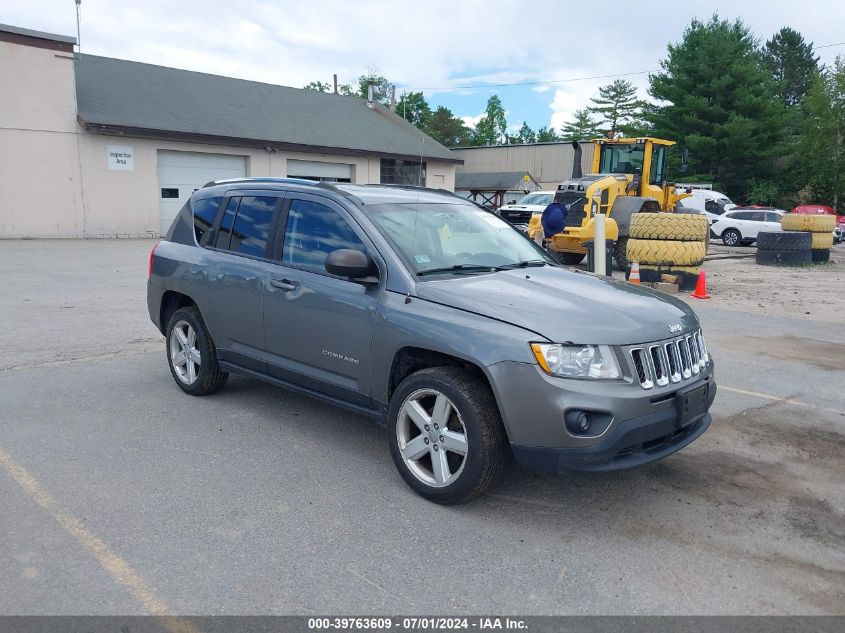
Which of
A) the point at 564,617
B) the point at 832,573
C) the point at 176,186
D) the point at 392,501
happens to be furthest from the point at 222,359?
the point at 176,186

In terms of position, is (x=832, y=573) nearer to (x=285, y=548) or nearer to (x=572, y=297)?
(x=572, y=297)

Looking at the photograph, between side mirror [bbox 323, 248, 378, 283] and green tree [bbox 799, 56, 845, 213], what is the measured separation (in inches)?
1836

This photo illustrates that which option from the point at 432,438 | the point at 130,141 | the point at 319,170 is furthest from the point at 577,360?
the point at 319,170

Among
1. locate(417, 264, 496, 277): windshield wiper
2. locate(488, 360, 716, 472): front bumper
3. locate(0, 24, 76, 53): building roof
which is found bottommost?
locate(488, 360, 716, 472): front bumper

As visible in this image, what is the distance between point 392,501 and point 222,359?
2242 millimetres

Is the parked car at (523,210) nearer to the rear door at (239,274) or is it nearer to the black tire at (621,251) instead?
the black tire at (621,251)

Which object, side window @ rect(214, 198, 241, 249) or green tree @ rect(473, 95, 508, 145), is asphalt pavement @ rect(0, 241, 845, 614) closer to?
side window @ rect(214, 198, 241, 249)

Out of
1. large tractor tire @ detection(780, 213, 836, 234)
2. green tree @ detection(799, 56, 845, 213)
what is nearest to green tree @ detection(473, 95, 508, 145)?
green tree @ detection(799, 56, 845, 213)

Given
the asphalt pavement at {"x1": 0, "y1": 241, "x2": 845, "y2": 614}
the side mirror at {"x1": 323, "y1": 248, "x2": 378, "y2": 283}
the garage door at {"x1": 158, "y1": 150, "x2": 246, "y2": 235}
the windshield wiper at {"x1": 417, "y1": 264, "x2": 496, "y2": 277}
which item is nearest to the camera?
the asphalt pavement at {"x1": 0, "y1": 241, "x2": 845, "y2": 614}

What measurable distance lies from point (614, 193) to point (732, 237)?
544 inches

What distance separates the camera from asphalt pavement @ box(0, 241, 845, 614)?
10.3 feet

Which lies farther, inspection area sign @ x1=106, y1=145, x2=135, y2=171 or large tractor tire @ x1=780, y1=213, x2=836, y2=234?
inspection area sign @ x1=106, y1=145, x2=135, y2=171

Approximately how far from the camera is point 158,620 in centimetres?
290

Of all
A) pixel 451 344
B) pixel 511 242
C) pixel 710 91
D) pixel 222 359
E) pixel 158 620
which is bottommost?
pixel 158 620
